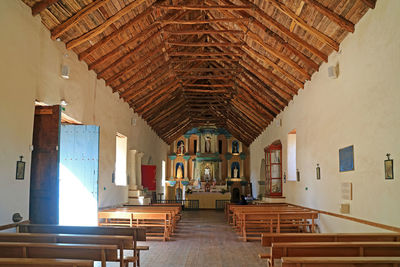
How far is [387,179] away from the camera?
5.82 m

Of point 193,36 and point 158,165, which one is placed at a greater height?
point 193,36

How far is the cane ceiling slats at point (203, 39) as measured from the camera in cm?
757

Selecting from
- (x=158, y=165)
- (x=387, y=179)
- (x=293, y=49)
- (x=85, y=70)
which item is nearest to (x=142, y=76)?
(x=85, y=70)

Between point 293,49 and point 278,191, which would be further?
point 278,191

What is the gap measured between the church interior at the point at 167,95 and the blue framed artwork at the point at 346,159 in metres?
0.07

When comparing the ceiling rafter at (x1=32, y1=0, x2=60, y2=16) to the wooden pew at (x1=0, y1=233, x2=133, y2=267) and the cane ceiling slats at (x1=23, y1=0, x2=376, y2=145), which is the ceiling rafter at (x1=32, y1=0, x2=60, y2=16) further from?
the wooden pew at (x1=0, y1=233, x2=133, y2=267)

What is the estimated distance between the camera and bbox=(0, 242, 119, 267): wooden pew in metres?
4.19

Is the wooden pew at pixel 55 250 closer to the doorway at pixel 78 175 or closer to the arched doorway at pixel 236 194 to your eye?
the doorway at pixel 78 175

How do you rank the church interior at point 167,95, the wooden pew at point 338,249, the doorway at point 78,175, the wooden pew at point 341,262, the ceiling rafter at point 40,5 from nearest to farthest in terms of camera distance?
the wooden pew at point 341,262, the wooden pew at point 338,249, the church interior at point 167,95, the ceiling rafter at point 40,5, the doorway at point 78,175

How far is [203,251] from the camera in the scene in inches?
316

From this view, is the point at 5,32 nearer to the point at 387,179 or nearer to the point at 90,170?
the point at 90,170

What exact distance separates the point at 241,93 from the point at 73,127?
7.60 metres

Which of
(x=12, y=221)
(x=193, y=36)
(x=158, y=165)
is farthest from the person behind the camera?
(x=158, y=165)

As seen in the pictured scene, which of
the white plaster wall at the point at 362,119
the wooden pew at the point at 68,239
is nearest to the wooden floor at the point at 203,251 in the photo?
the wooden pew at the point at 68,239
